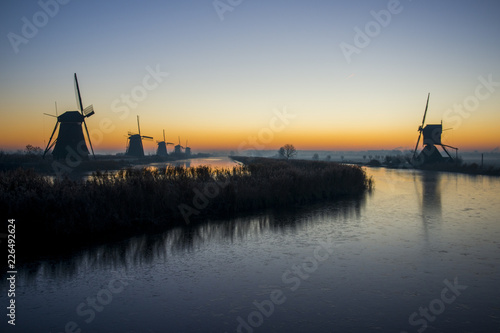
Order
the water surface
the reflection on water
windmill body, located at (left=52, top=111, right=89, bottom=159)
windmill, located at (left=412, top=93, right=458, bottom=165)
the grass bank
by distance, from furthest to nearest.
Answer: windmill, located at (left=412, top=93, right=458, bottom=165) < windmill body, located at (left=52, top=111, right=89, bottom=159) < the grass bank < the reflection on water < the water surface

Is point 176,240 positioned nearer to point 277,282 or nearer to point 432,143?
point 277,282

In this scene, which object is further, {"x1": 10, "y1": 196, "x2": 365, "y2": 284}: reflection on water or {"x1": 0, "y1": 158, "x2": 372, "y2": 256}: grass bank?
{"x1": 0, "y1": 158, "x2": 372, "y2": 256}: grass bank

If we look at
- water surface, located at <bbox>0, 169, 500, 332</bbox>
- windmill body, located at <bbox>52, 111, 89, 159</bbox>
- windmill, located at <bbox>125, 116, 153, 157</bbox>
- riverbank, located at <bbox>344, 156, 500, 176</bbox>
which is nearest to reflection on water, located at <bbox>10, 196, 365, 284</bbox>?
water surface, located at <bbox>0, 169, 500, 332</bbox>

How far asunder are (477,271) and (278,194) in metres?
10.9

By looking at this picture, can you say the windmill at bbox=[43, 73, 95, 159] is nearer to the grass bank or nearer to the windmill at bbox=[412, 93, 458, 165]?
the grass bank

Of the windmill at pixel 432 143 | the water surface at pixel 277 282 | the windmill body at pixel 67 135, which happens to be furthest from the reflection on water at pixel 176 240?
the windmill at pixel 432 143

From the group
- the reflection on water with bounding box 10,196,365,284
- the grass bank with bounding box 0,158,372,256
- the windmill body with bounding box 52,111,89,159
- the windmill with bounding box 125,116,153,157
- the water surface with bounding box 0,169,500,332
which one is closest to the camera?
the water surface with bounding box 0,169,500,332

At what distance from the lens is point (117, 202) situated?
497 inches

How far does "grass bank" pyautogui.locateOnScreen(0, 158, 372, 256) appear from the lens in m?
10.6

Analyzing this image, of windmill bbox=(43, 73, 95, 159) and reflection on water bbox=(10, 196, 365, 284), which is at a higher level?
windmill bbox=(43, 73, 95, 159)

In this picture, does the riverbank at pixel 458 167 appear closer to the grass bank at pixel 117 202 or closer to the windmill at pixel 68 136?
the grass bank at pixel 117 202

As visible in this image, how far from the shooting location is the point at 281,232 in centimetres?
1160

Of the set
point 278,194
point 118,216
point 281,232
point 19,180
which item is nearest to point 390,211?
point 278,194

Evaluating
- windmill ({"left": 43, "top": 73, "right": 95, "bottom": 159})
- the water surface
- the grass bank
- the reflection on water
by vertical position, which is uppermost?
windmill ({"left": 43, "top": 73, "right": 95, "bottom": 159})
